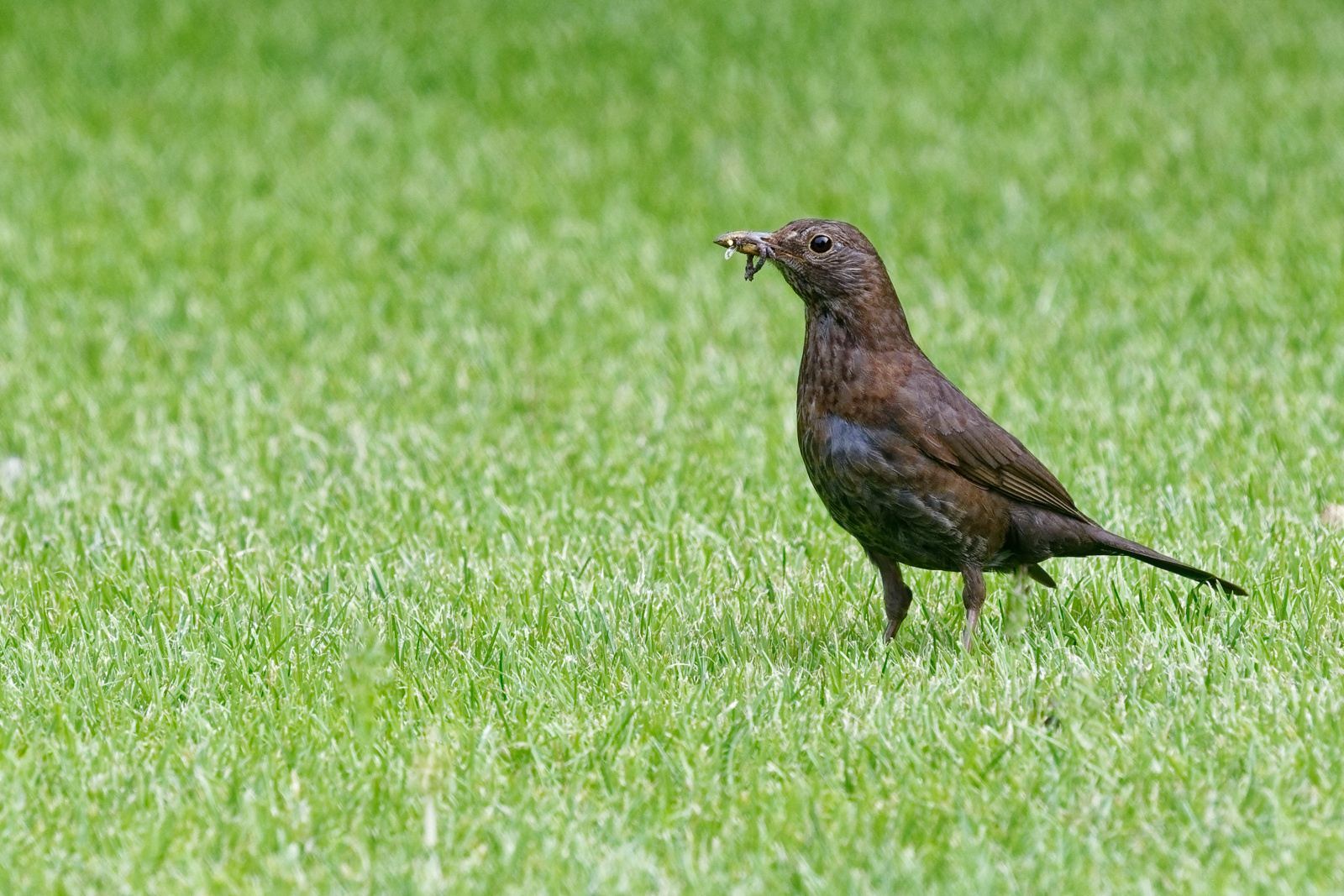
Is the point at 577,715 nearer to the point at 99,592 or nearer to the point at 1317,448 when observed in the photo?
the point at 99,592

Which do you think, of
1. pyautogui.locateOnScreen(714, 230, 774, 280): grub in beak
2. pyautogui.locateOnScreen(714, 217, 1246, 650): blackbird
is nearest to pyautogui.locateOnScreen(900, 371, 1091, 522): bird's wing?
pyautogui.locateOnScreen(714, 217, 1246, 650): blackbird

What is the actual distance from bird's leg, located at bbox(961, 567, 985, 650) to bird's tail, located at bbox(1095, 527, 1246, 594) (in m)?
0.32

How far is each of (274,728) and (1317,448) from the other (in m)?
3.68

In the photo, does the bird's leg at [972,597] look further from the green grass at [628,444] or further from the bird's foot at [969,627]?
the green grass at [628,444]

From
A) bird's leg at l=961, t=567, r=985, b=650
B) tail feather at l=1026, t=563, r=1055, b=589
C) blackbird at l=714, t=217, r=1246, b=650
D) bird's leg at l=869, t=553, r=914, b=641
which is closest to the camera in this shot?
blackbird at l=714, t=217, r=1246, b=650

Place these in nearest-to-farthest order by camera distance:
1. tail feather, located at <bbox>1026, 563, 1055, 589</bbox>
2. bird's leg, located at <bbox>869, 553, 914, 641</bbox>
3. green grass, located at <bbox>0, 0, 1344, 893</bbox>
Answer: green grass, located at <bbox>0, 0, 1344, 893</bbox> → bird's leg, located at <bbox>869, 553, 914, 641</bbox> → tail feather, located at <bbox>1026, 563, 1055, 589</bbox>

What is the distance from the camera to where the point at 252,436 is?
668cm

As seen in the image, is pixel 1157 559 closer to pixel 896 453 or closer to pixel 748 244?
pixel 896 453

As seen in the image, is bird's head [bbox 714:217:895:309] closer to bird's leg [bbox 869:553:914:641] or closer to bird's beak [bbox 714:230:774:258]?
bird's beak [bbox 714:230:774:258]

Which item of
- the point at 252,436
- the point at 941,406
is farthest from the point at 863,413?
the point at 252,436

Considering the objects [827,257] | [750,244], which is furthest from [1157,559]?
[750,244]

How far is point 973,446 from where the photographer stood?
4406 millimetres

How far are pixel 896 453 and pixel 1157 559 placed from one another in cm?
70

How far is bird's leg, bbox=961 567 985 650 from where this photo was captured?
4418mm
